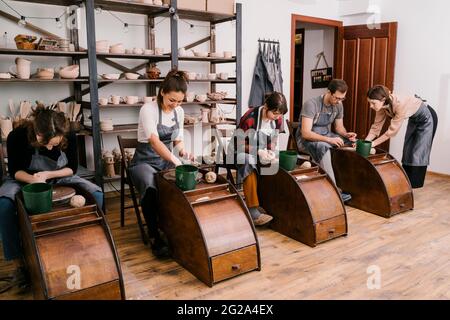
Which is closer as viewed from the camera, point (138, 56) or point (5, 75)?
point (5, 75)

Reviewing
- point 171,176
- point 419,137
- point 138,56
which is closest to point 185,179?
point 171,176

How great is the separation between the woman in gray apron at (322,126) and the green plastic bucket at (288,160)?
805 millimetres

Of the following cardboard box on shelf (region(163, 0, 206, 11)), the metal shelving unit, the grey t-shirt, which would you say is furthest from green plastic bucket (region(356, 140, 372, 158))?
cardboard box on shelf (region(163, 0, 206, 11))

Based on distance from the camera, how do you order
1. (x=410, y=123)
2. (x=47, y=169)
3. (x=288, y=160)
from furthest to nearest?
(x=410, y=123) < (x=288, y=160) < (x=47, y=169)

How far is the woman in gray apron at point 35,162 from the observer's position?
2355mm

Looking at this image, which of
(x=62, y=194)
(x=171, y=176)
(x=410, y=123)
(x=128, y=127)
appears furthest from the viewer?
(x=410, y=123)

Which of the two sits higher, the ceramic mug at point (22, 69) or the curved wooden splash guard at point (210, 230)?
the ceramic mug at point (22, 69)

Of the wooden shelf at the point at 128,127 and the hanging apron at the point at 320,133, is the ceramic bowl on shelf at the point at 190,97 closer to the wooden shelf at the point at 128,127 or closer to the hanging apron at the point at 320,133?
the wooden shelf at the point at 128,127

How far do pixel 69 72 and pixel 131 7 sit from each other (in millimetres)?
984

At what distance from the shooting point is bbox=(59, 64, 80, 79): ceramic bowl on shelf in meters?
3.61

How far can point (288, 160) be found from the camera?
3139 mm

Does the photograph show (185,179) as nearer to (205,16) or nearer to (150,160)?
(150,160)

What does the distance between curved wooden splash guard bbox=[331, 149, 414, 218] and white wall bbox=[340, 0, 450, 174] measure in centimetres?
180

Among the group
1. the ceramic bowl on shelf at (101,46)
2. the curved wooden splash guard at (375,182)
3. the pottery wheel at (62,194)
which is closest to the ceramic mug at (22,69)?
the ceramic bowl on shelf at (101,46)
